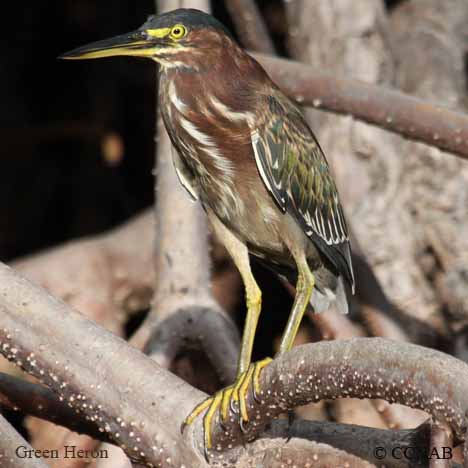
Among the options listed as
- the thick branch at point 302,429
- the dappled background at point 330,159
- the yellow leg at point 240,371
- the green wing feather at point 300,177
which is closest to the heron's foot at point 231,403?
the yellow leg at point 240,371

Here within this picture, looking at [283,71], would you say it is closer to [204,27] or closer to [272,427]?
[204,27]

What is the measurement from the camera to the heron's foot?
206 centimetres

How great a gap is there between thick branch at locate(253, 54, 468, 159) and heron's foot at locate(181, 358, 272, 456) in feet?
3.99

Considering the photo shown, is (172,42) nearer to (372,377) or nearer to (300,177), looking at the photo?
(300,177)

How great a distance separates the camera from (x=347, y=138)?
13.6 feet

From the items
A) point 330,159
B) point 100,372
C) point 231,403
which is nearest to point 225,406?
point 231,403

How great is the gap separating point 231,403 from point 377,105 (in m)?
1.48

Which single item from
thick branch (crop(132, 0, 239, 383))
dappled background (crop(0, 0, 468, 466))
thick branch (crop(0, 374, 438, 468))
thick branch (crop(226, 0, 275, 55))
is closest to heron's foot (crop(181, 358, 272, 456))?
thick branch (crop(0, 374, 438, 468))

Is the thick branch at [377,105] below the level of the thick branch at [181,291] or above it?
above

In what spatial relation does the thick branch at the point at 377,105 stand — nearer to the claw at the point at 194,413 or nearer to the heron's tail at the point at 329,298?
the heron's tail at the point at 329,298

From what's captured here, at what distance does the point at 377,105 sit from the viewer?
327cm

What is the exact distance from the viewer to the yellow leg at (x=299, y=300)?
241cm

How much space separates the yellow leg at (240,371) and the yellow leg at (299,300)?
0.10m

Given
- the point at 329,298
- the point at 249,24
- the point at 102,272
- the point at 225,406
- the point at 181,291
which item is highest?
the point at 249,24
